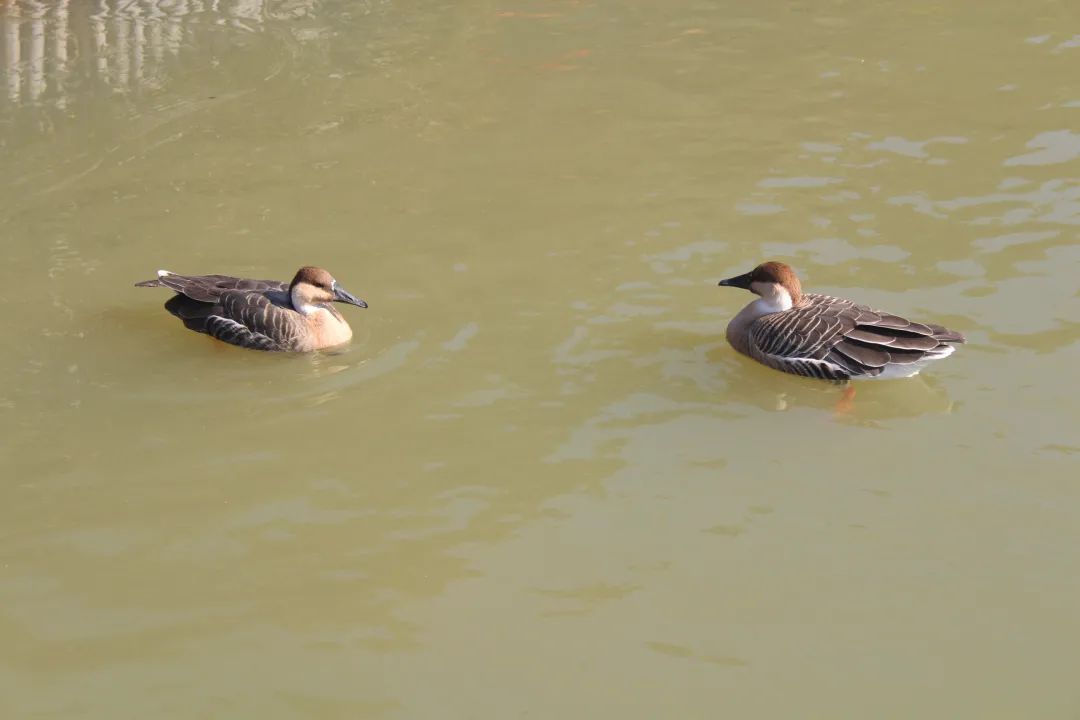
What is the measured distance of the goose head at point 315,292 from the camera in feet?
32.2

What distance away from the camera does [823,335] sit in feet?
30.8

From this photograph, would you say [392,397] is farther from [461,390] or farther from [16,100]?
[16,100]

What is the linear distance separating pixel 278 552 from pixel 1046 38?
1207 cm

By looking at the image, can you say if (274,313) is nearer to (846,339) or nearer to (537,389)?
(537,389)

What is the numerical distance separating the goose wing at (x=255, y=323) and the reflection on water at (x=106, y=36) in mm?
5586

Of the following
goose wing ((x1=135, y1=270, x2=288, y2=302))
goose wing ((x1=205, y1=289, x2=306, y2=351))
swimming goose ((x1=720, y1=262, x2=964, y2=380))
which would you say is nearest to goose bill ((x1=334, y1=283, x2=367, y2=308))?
goose wing ((x1=205, y1=289, x2=306, y2=351))

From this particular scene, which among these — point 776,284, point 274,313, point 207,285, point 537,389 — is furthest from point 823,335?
point 207,285

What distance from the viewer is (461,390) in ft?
30.4

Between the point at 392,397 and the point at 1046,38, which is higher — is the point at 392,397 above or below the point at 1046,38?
below

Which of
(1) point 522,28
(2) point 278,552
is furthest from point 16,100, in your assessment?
(2) point 278,552

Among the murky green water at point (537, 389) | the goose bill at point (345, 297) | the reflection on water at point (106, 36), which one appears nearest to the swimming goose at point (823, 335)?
the murky green water at point (537, 389)

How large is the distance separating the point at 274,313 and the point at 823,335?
13.3 ft

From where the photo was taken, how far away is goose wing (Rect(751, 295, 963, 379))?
907 centimetres

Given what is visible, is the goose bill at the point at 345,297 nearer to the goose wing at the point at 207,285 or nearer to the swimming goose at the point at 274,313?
the swimming goose at the point at 274,313
